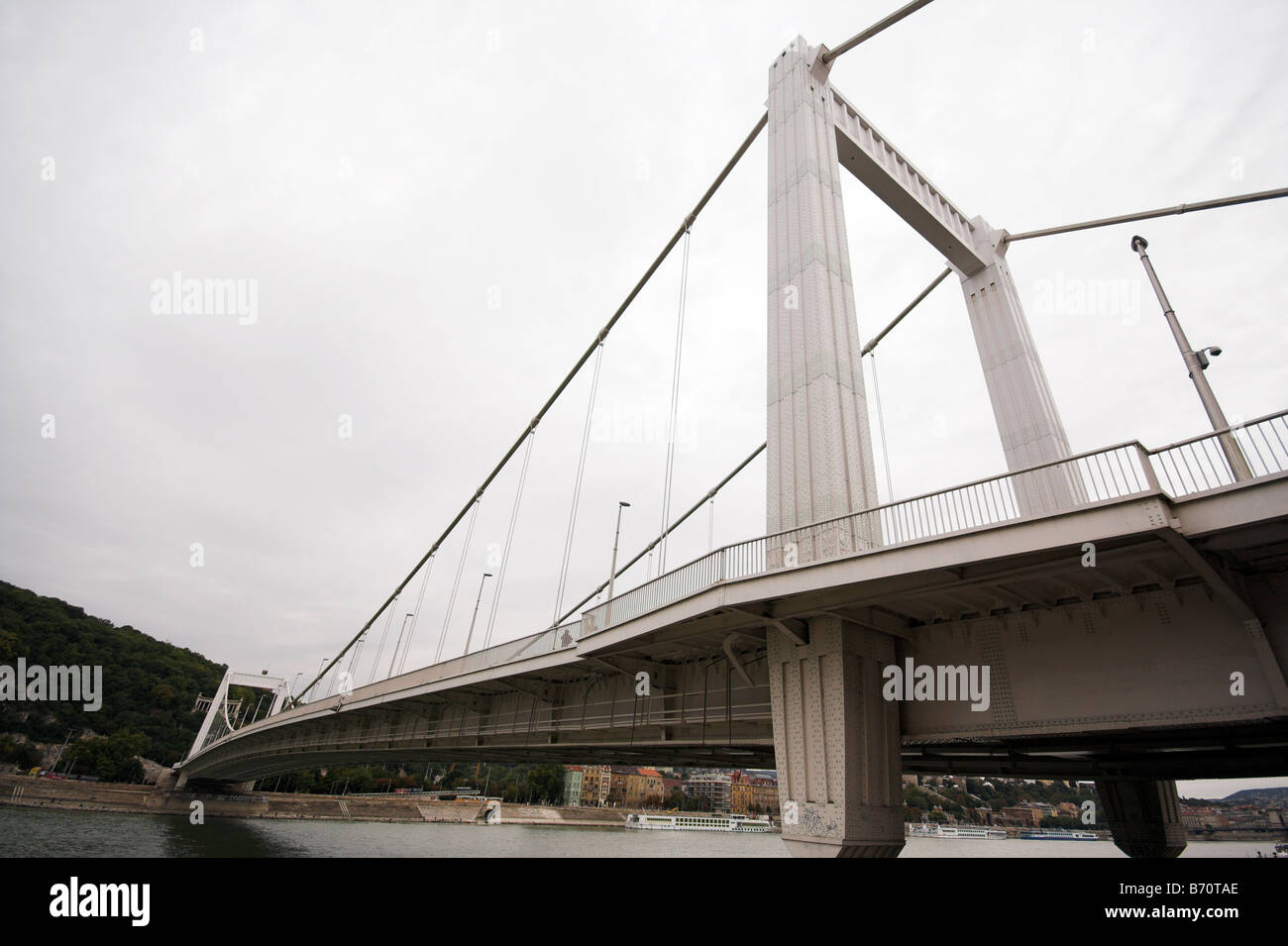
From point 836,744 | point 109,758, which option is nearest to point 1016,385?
point 836,744

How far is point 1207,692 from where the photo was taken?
8047 millimetres

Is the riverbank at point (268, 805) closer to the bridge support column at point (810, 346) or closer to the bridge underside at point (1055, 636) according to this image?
the bridge underside at point (1055, 636)

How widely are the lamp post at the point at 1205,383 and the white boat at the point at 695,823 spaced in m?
86.6

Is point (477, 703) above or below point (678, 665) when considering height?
below

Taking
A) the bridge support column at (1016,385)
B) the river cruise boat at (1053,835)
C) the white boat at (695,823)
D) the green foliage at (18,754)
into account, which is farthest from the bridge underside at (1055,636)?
the river cruise boat at (1053,835)

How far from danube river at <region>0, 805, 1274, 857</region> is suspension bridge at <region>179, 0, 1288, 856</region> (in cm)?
2923

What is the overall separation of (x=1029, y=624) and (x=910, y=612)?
5.84 ft

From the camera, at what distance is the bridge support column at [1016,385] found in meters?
16.1

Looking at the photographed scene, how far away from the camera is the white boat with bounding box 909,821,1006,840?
Answer: 288ft

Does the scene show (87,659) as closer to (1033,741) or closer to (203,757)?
(203,757)

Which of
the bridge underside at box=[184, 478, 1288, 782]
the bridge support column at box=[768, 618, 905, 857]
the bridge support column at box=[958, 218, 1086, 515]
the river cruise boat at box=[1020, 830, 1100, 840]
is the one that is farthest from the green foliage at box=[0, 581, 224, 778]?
the river cruise boat at box=[1020, 830, 1100, 840]

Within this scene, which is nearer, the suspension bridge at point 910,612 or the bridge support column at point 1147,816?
the suspension bridge at point 910,612

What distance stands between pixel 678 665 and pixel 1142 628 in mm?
10099
